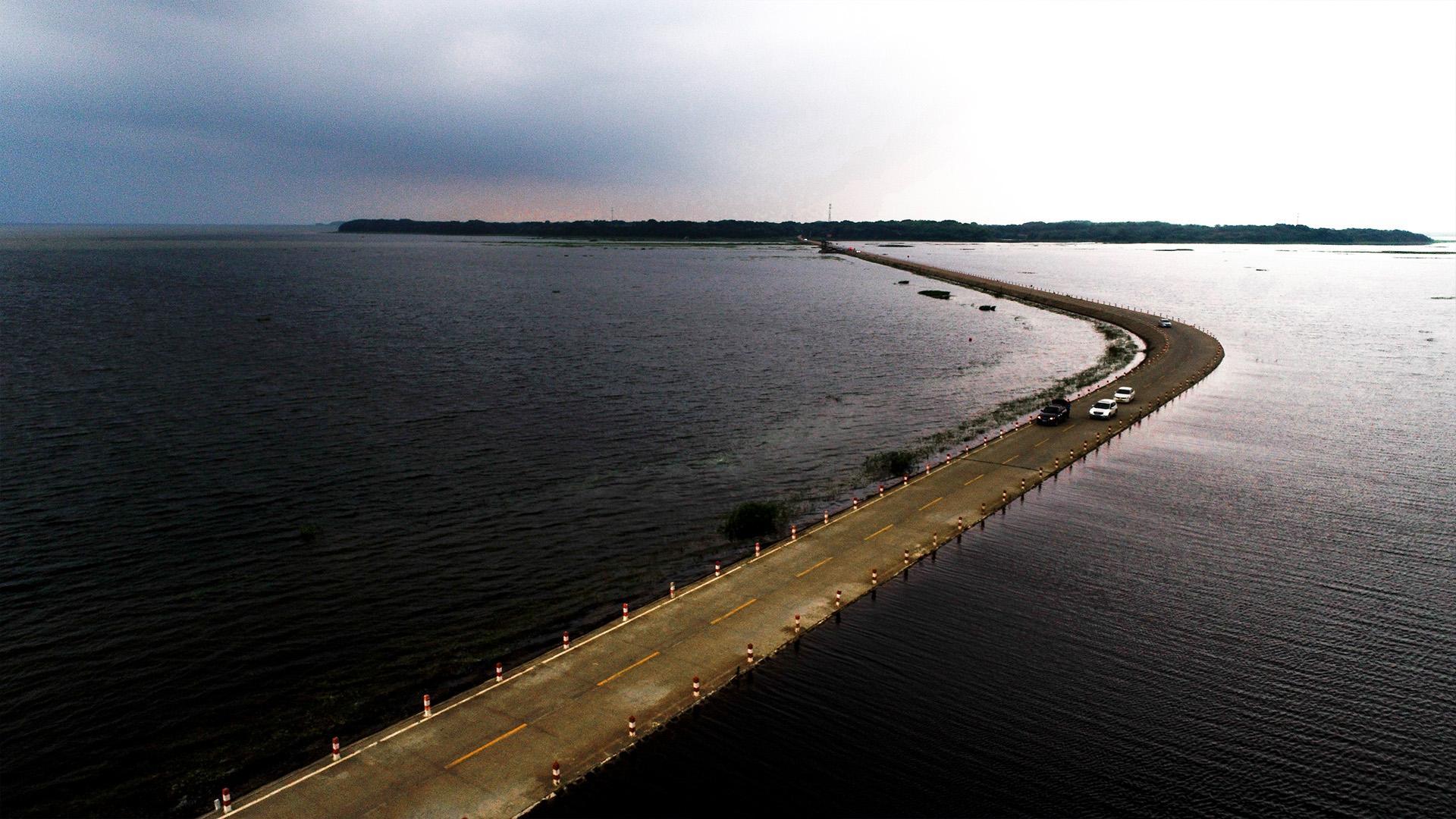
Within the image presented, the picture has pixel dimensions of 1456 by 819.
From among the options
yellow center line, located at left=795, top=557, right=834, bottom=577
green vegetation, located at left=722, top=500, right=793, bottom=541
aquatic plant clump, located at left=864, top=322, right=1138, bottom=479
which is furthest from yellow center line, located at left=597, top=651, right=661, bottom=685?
aquatic plant clump, located at left=864, top=322, right=1138, bottom=479

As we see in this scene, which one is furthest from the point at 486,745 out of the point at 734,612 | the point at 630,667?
the point at 734,612

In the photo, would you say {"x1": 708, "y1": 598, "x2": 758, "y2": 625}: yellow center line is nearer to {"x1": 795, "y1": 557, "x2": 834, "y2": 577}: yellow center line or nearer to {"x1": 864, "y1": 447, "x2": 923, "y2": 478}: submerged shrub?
{"x1": 795, "y1": 557, "x2": 834, "y2": 577}: yellow center line

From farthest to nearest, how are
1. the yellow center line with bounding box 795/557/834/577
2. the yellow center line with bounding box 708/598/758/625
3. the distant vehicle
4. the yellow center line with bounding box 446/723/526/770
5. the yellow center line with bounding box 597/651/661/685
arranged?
the distant vehicle
the yellow center line with bounding box 795/557/834/577
the yellow center line with bounding box 708/598/758/625
the yellow center line with bounding box 597/651/661/685
the yellow center line with bounding box 446/723/526/770

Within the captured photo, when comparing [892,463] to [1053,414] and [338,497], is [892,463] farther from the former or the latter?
[338,497]

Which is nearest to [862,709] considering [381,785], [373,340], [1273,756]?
[1273,756]

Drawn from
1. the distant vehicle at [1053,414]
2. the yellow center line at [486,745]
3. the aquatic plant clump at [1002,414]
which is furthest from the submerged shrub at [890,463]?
the yellow center line at [486,745]

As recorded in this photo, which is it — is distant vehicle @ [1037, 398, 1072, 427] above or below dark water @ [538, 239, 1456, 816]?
above
